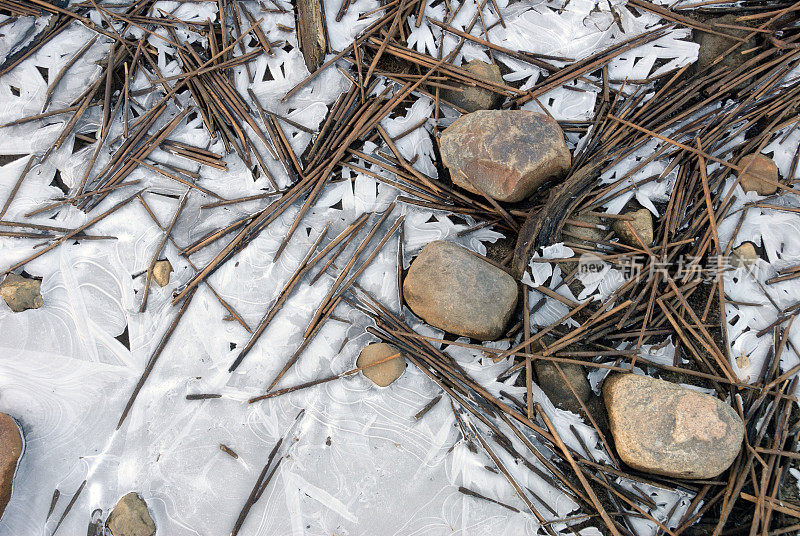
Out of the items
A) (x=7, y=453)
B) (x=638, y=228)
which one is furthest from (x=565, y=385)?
(x=7, y=453)

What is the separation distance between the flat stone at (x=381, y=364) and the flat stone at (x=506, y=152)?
2.31 feet

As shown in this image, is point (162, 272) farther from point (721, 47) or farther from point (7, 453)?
point (721, 47)

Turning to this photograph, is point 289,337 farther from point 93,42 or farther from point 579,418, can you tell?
point 93,42

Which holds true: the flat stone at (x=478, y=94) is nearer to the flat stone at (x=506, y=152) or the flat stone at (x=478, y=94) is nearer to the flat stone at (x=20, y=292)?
the flat stone at (x=506, y=152)

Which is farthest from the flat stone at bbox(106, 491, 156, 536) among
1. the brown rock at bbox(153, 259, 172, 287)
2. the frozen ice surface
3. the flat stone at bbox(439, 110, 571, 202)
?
the flat stone at bbox(439, 110, 571, 202)

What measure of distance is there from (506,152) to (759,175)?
1.03 m

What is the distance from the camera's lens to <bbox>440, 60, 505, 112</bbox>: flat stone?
189 centimetres

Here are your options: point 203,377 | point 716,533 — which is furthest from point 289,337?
point 716,533

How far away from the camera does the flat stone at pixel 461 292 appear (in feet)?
5.47

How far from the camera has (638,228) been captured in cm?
174

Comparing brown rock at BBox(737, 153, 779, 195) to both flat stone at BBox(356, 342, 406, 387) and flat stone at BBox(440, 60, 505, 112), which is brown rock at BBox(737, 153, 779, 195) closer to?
flat stone at BBox(440, 60, 505, 112)

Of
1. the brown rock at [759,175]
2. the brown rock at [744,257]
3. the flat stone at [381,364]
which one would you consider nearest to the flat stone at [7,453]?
the flat stone at [381,364]

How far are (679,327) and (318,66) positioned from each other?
70.0 inches

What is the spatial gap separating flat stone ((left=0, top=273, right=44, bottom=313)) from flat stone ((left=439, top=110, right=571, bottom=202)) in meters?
1.74
